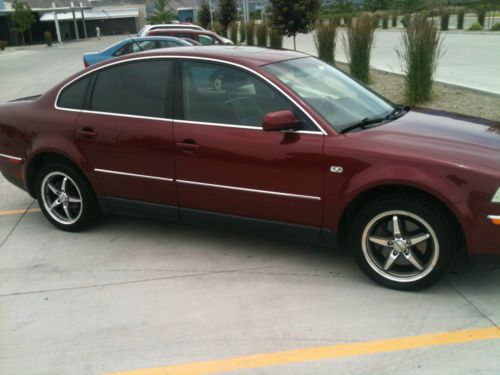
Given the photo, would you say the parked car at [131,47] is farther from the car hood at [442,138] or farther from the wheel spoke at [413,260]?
the wheel spoke at [413,260]

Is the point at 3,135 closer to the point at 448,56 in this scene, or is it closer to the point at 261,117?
the point at 261,117

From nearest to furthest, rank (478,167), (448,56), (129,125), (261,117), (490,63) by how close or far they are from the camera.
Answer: (478,167)
(261,117)
(129,125)
(490,63)
(448,56)

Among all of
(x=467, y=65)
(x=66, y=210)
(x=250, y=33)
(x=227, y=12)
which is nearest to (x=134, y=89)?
(x=66, y=210)

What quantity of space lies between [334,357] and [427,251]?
1068 mm

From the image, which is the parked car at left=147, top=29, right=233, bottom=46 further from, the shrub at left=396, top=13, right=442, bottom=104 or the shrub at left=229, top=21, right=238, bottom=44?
the shrub at left=229, top=21, right=238, bottom=44

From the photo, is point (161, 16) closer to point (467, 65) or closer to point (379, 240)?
point (467, 65)

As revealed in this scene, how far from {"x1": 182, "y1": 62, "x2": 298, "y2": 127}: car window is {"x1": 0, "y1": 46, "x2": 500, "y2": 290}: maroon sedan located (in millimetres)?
11

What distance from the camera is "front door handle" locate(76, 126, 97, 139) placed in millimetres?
4781

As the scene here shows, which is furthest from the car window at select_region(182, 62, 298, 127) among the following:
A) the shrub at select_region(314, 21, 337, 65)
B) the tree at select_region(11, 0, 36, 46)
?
the tree at select_region(11, 0, 36, 46)

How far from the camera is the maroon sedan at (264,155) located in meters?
3.63

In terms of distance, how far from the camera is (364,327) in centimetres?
349

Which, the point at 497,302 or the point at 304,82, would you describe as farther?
the point at 304,82

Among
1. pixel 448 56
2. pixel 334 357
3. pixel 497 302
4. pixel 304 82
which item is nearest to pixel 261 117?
pixel 304 82

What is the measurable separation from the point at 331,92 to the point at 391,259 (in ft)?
4.81
